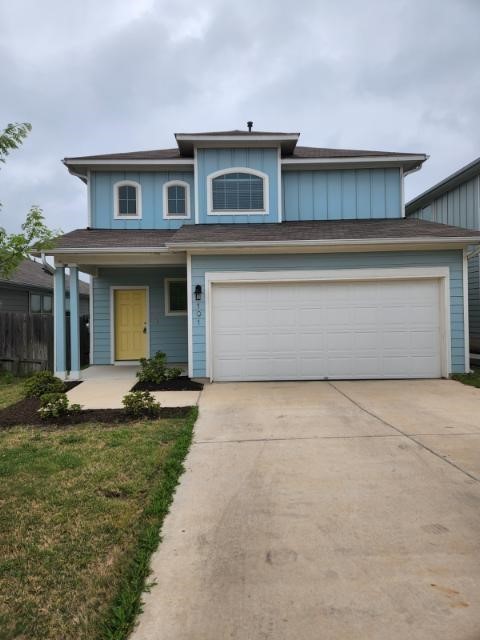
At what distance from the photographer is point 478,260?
11234 millimetres

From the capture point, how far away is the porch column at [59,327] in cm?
944

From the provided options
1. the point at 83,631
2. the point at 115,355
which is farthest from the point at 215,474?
the point at 115,355

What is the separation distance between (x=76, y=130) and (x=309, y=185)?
13516mm

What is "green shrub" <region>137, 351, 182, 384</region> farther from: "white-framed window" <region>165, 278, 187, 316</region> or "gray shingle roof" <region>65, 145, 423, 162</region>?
→ "gray shingle roof" <region>65, 145, 423, 162</region>

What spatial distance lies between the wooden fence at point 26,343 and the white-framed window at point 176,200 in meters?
4.30

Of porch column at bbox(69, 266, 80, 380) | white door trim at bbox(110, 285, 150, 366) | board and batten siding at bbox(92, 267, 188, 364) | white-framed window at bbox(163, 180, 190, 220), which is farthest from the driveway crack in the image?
white-framed window at bbox(163, 180, 190, 220)

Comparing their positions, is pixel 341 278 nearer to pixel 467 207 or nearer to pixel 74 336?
pixel 467 207

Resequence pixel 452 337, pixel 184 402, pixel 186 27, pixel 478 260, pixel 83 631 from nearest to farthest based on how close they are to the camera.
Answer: pixel 83 631 < pixel 184 402 < pixel 452 337 < pixel 478 260 < pixel 186 27

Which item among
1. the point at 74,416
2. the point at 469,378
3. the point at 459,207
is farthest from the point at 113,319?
the point at 459,207

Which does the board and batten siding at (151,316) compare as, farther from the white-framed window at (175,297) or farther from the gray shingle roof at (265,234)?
the gray shingle roof at (265,234)

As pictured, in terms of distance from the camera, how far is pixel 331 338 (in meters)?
9.00

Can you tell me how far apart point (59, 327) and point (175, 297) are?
3.39 metres

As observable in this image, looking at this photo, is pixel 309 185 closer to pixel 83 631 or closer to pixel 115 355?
pixel 115 355

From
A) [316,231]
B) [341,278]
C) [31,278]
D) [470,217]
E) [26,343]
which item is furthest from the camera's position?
[31,278]
